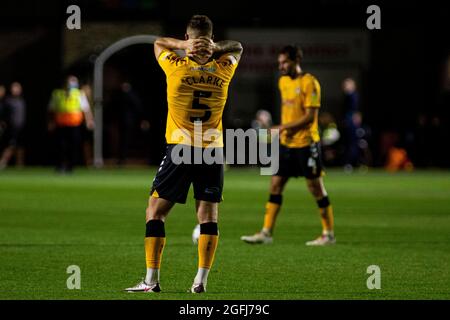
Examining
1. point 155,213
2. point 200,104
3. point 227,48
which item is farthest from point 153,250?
point 227,48

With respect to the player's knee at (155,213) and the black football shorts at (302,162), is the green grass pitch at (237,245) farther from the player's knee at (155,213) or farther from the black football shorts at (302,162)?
the black football shorts at (302,162)

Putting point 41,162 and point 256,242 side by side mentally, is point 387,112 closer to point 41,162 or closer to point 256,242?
point 41,162

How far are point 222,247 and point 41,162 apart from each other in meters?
23.3

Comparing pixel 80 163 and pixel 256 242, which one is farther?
pixel 80 163

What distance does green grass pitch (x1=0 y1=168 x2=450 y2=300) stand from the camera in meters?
10.4

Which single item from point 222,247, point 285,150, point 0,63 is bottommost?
point 222,247

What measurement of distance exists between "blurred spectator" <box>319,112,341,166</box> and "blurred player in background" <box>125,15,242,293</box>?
24.1 metres

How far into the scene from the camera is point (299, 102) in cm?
1439

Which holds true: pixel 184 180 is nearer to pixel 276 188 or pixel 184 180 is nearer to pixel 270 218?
pixel 270 218

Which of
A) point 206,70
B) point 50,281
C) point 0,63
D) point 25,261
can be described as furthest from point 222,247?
point 0,63

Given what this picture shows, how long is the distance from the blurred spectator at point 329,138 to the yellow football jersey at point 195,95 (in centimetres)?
2413

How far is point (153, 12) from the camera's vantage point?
36.9 m

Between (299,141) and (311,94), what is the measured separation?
626 mm
